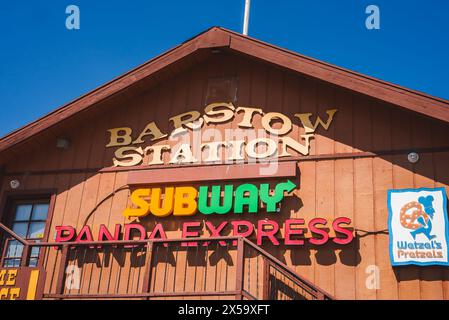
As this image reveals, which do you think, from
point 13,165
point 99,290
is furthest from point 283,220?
point 13,165

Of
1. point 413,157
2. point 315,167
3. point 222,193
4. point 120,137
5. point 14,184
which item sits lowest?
point 222,193

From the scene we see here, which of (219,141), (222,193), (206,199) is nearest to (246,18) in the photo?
(219,141)

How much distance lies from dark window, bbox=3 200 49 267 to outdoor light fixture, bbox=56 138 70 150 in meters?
1.20

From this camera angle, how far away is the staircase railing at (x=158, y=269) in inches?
441

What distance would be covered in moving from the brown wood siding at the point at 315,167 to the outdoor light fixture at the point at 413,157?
0.08 meters

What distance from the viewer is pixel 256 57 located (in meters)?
12.7

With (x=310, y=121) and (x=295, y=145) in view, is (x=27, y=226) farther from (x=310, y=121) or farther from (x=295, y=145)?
(x=310, y=121)

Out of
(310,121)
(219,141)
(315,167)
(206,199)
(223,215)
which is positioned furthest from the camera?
(219,141)

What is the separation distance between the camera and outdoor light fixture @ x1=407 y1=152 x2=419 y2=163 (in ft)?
37.6

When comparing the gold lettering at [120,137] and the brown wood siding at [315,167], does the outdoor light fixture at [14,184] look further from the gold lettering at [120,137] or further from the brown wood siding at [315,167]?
the gold lettering at [120,137]

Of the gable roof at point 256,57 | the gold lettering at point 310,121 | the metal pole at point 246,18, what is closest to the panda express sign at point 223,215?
the gold lettering at point 310,121

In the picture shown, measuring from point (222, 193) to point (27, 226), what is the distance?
14.2 feet

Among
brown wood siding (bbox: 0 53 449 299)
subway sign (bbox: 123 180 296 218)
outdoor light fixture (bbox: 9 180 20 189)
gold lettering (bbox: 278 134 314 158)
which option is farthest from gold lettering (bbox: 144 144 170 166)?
outdoor light fixture (bbox: 9 180 20 189)
